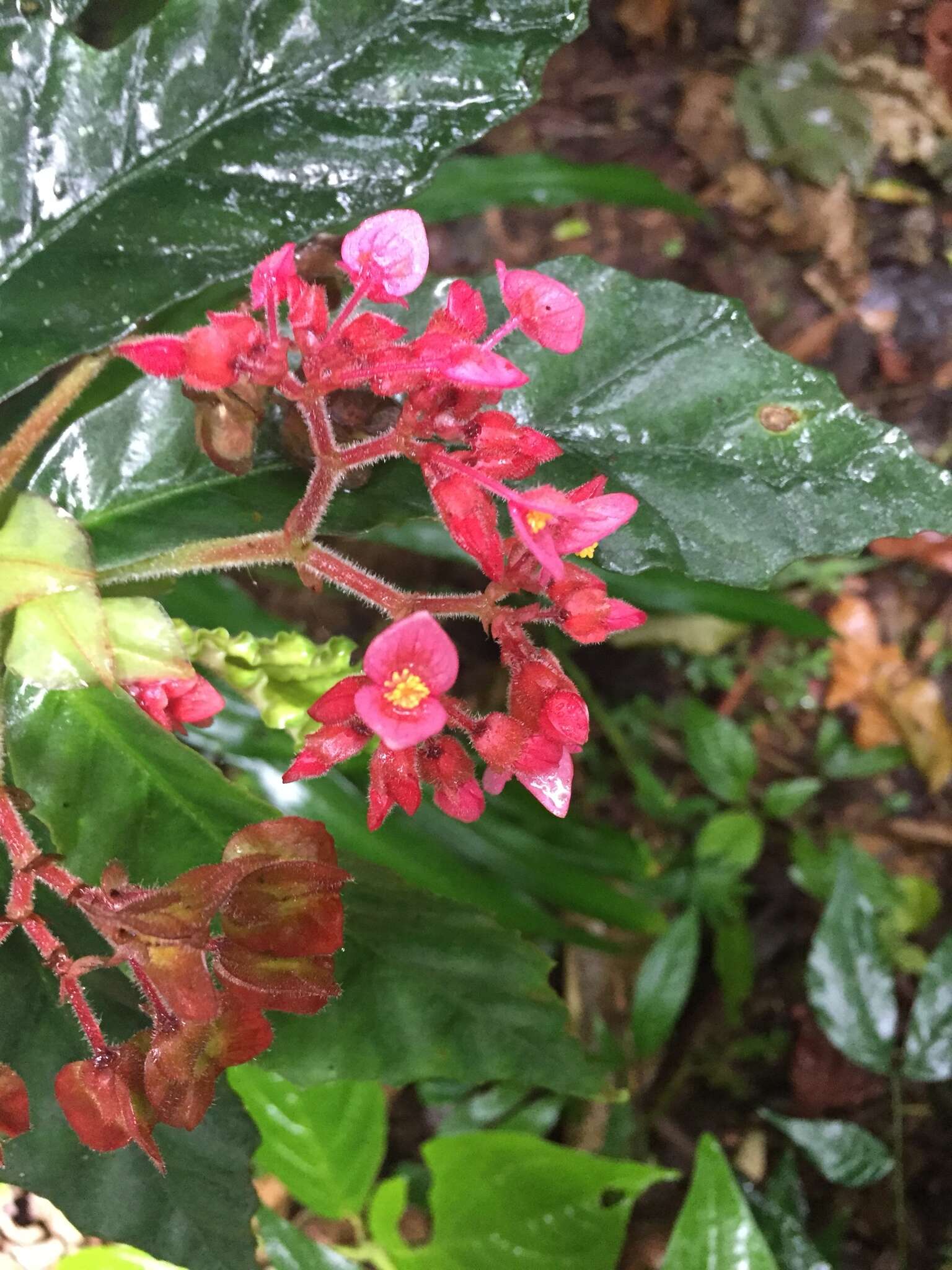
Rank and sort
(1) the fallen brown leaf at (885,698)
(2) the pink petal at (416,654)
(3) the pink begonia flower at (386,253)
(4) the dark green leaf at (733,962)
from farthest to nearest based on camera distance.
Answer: (1) the fallen brown leaf at (885,698), (4) the dark green leaf at (733,962), (3) the pink begonia flower at (386,253), (2) the pink petal at (416,654)

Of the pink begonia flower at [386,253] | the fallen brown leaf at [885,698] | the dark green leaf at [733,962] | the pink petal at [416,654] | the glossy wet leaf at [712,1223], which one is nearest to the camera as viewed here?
the pink petal at [416,654]

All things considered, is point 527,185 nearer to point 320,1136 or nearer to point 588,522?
point 588,522

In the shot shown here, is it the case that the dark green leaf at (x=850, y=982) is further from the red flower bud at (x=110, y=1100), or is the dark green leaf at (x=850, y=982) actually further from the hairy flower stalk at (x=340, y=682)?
the red flower bud at (x=110, y=1100)

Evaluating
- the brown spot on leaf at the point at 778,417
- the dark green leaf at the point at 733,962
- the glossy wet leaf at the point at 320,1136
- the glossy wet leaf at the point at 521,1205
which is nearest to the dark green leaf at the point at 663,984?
the dark green leaf at the point at 733,962

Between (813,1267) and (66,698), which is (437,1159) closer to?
(813,1267)

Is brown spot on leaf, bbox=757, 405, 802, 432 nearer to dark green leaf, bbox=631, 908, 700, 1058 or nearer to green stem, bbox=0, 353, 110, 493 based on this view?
green stem, bbox=0, 353, 110, 493

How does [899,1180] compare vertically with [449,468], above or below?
below

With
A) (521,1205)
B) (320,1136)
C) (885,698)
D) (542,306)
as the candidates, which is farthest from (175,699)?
A: (885,698)
